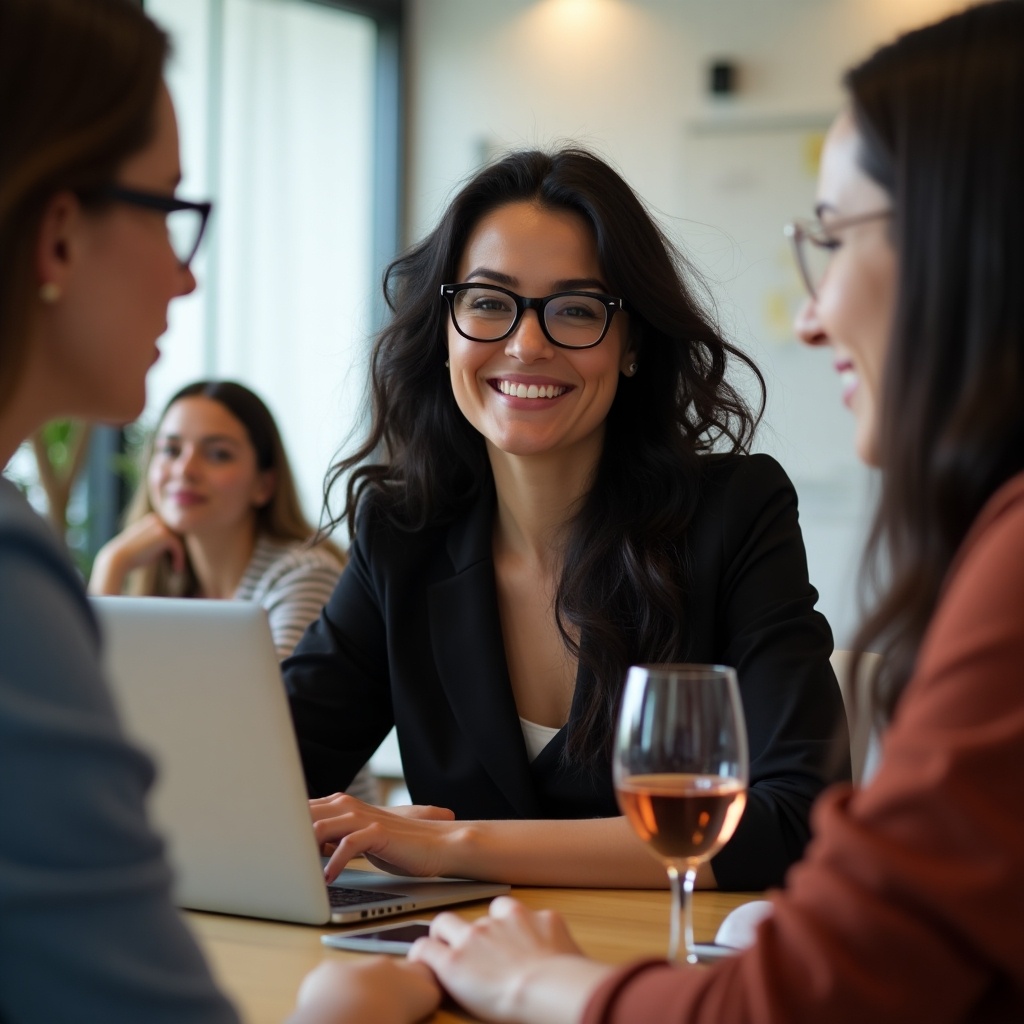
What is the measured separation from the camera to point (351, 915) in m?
1.32

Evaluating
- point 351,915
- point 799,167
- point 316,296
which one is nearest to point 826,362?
point 799,167

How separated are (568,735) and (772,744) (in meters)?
0.31

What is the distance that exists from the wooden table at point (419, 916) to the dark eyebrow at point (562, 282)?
92 cm

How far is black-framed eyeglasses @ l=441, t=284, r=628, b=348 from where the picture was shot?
2.06 meters

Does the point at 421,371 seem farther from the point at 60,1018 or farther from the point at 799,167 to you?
the point at 799,167

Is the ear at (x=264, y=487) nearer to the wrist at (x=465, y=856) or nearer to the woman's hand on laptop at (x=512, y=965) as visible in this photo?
the wrist at (x=465, y=856)

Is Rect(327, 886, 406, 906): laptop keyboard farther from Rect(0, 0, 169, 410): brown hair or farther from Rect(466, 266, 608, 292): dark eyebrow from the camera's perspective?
Rect(466, 266, 608, 292): dark eyebrow

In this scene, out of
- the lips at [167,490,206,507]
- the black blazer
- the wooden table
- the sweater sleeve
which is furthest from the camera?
the lips at [167,490,206,507]

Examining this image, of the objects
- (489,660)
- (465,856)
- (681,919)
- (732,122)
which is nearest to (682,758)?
(681,919)

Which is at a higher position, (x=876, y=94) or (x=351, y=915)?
(x=876, y=94)

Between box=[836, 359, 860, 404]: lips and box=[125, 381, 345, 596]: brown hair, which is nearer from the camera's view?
box=[836, 359, 860, 404]: lips

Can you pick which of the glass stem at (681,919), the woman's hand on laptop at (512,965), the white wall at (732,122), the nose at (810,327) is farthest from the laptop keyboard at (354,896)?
the white wall at (732,122)

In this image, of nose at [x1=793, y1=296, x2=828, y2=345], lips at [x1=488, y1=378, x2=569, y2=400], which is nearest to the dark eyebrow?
lips at [x1=488, y1=378, x2=569, y2=400]

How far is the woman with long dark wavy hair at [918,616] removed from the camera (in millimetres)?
768
